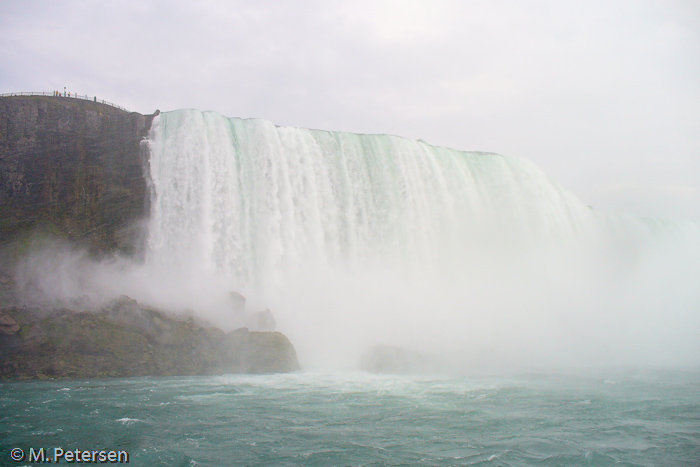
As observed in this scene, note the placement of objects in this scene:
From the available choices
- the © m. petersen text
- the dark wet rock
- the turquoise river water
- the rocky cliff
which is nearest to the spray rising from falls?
the rocky cliff

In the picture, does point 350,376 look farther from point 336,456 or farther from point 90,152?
point 90,152

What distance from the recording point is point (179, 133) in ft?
73.0

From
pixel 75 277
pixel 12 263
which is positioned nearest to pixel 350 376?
pixel 75 277

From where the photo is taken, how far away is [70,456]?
852 cm

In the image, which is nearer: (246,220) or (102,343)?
(102,343)

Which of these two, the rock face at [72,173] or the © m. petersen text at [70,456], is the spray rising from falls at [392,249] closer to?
the rock face at [72,173]

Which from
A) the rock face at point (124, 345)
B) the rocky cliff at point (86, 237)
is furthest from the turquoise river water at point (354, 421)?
the rocky cliff at point (86, 237)

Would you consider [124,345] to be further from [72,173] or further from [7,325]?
[72,173]

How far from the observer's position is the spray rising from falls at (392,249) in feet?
69.5

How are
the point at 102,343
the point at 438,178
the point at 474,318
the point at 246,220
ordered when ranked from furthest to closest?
the point at 438,178 → the point at 474,318 → the point at 246,220 → the point at 102,343

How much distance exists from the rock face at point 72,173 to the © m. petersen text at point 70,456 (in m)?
12.9

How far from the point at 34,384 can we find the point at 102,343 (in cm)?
215

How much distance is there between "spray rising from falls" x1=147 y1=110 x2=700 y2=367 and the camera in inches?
834

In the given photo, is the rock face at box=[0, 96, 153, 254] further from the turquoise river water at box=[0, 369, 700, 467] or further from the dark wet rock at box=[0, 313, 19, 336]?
the turquoise river water at box=[0, 369, 700, 467]
